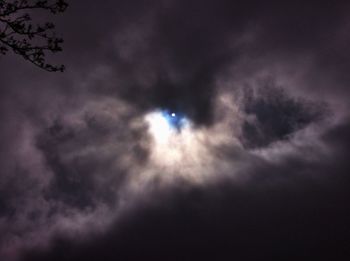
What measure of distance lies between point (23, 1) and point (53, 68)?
7.48 ft

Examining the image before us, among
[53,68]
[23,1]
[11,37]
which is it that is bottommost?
[53,68]

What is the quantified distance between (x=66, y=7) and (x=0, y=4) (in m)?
1.97

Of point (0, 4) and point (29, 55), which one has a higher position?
point (0, 4)

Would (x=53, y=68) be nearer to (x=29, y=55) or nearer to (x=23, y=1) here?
(x=29, y=55)

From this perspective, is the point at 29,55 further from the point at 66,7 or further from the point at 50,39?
the point at 66,7

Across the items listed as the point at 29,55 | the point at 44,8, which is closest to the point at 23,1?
the point at 44,8

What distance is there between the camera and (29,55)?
14.8m

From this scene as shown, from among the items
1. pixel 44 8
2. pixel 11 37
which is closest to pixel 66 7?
pixel 44 8

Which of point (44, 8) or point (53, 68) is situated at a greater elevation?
point (44, 8)

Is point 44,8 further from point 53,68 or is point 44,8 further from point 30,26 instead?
point 53,68

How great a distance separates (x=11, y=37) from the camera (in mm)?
14711

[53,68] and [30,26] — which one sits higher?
[30,26]

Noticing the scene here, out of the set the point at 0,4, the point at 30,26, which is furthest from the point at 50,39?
the point at 0,4

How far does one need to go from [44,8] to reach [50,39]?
94 cm
